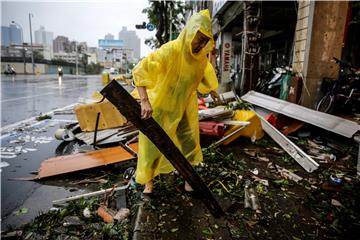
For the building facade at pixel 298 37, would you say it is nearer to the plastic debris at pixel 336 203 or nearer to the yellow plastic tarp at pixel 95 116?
the plastic debris at pixel 336 203

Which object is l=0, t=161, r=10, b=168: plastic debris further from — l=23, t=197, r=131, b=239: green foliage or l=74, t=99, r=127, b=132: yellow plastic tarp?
l=23, t=197, r=131, b=239: green foliage

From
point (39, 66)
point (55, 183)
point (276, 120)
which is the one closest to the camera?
point (55, 183)

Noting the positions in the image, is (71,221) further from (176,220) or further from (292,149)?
(292,149)

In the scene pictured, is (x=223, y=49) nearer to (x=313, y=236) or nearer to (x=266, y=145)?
(x=266, y=145)

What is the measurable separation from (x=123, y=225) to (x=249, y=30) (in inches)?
304

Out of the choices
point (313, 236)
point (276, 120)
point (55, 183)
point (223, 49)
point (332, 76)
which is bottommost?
point (55, 183)

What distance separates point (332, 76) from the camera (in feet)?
20.0

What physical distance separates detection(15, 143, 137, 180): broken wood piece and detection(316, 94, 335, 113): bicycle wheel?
4.33m

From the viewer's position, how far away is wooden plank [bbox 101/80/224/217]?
6.75ft

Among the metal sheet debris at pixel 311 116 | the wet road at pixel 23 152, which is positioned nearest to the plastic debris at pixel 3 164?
the wet road at pixel 23 152

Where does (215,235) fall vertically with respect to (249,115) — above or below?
below

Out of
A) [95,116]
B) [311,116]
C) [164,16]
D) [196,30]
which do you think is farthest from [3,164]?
[164,16]

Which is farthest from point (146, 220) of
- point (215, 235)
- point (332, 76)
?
point (332, 76)

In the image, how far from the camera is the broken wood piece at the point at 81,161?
3.89 metres
